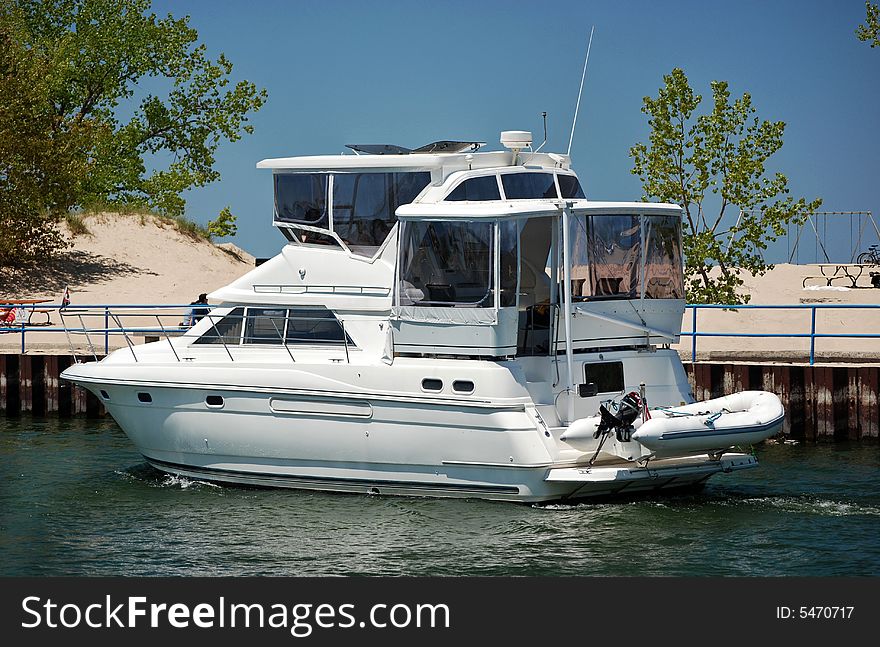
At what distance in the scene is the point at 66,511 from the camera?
1512 centimetres

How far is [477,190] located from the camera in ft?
50.0

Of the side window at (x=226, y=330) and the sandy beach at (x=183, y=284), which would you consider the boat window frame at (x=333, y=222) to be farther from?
the sandy beach at (x=183, y=284)

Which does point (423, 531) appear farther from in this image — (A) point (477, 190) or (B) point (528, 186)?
(B) point (528, 186)

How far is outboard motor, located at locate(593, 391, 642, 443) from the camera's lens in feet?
45.8

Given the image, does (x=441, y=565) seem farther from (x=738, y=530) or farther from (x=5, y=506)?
Result: (x=5, y=506)

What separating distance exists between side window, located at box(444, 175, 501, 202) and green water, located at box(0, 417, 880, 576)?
371 centimetres

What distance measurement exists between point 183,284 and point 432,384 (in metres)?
23.8

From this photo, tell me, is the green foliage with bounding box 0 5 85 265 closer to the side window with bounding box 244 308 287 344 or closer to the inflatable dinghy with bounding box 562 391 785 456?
the side window with bounding box 244 308 287 344

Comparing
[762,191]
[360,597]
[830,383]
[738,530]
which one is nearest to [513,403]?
[738,530]

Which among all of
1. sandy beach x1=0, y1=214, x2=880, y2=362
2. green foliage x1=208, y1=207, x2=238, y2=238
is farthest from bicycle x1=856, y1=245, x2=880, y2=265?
green foliage x1=208, y1=207, x2=238, y2=238

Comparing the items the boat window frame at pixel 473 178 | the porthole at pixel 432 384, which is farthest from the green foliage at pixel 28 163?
the porthole at pixel 432 384

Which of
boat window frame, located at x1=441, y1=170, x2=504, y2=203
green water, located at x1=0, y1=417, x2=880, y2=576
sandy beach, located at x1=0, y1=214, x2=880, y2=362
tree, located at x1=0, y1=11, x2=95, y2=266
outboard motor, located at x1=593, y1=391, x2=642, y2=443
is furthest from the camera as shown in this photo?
tree, located at x1=0, y1=11, x2=95, y2=266

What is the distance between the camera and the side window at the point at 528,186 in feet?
50.3

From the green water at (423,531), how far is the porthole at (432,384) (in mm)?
1402
